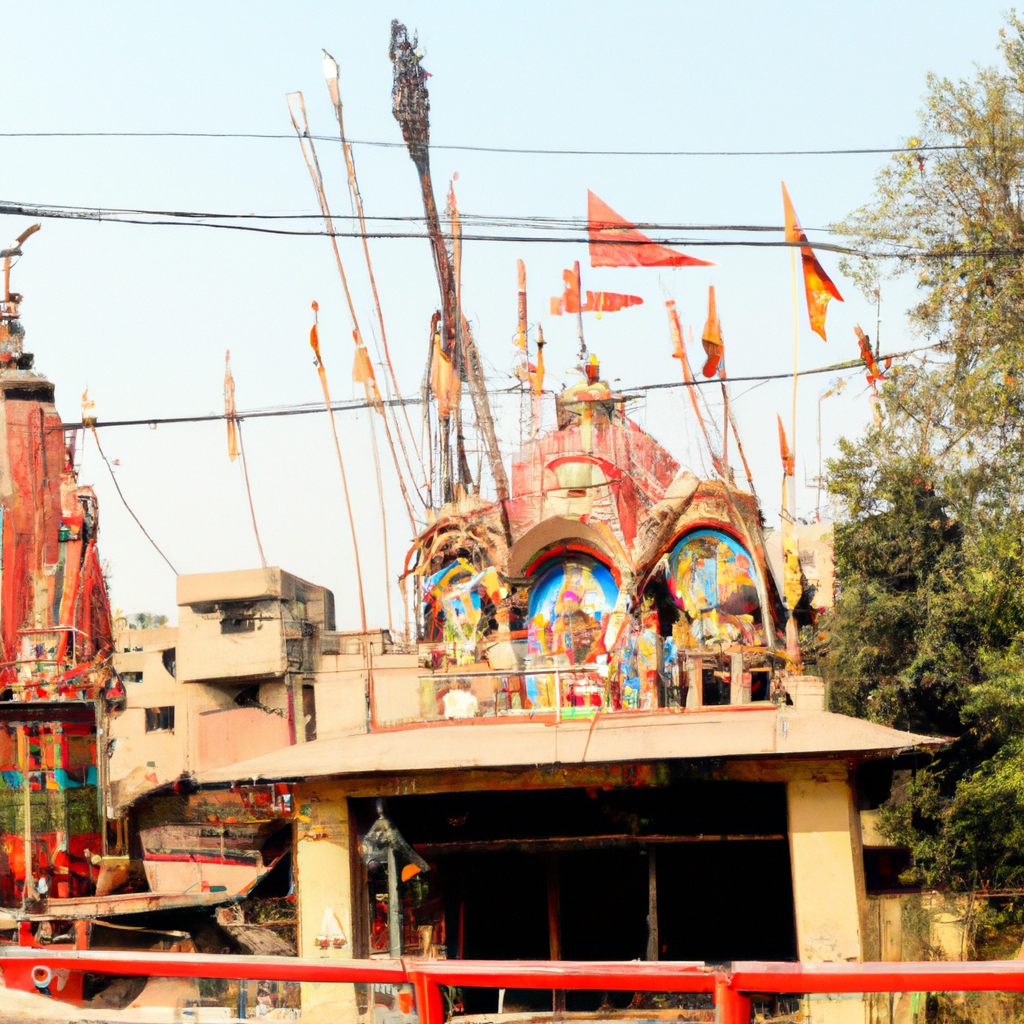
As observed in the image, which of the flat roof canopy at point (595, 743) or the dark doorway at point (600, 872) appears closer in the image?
the flat roof canopy at point (595, 743)

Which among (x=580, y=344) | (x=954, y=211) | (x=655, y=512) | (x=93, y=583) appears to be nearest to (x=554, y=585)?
(x=655, y=512)

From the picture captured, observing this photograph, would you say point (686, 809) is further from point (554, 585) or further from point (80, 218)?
point (80, 218)

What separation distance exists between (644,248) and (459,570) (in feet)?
31.1

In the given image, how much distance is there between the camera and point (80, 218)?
1098 centimetres

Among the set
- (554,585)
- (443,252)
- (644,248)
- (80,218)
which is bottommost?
(554,585)

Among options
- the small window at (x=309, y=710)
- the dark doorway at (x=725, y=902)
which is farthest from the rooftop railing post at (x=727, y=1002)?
the small window at (x=309, y=710)

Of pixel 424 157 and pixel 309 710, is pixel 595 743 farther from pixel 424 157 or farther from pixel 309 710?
pixel 309 710

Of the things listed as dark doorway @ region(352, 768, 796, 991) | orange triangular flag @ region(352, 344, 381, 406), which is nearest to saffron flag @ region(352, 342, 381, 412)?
orange triangular flag @ region(352, 344, 381, 406)

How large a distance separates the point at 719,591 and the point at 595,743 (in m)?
7.13

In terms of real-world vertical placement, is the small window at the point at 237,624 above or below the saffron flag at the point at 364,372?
below

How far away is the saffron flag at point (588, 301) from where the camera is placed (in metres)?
24.6

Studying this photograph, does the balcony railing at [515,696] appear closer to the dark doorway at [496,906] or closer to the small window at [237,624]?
the dark doorway at [496,906]

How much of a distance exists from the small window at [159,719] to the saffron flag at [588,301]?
610 inches

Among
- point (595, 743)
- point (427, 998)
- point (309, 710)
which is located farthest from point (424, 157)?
point (427, 998)
